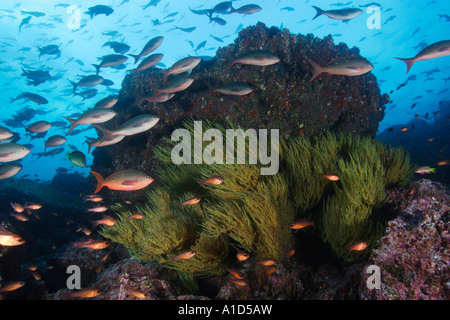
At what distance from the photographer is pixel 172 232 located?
10.9ft

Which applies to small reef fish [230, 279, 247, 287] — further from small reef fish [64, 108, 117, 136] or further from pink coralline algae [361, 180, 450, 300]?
small reef fish [64, 108, 117, 136]

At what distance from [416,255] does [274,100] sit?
163 inches

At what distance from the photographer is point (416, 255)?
8.00 feet

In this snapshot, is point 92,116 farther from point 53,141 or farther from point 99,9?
point 99,9

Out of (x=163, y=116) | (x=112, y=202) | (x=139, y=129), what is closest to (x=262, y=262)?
(x=139, y=129)

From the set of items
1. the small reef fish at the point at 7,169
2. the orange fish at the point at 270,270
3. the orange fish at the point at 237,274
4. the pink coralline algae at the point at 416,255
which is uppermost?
the pink coralline algae at the point at 416,255

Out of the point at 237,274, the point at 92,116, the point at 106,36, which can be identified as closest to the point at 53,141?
the point at 92,116

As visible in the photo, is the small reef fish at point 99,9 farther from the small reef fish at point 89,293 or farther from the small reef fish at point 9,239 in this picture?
the small reef fish at point 89,293

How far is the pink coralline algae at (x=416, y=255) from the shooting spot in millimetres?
2252

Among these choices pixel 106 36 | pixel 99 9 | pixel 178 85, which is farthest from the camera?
pixel 106 36

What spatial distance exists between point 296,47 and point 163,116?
4.19 m

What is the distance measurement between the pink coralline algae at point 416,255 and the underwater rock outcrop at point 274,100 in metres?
3.09

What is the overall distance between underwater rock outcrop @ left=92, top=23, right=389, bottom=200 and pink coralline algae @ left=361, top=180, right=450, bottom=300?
10.1 feet

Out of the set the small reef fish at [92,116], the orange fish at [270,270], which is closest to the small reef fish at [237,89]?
the small reef fish at [92,116]
